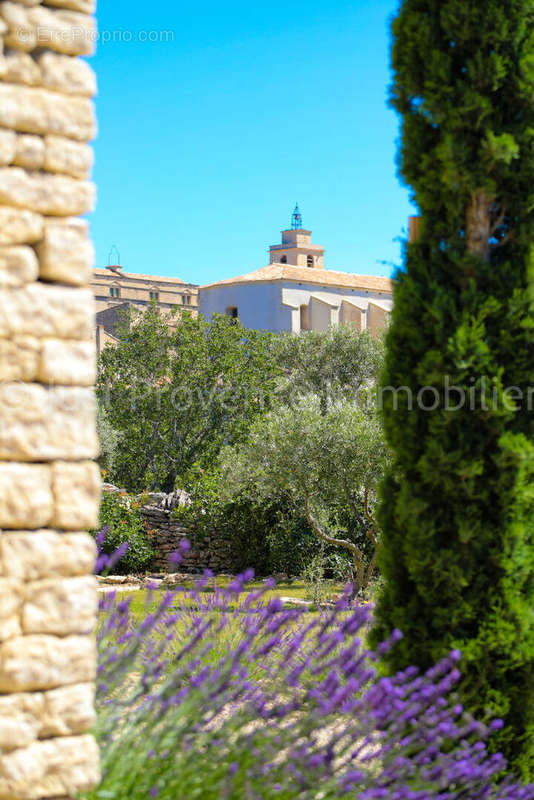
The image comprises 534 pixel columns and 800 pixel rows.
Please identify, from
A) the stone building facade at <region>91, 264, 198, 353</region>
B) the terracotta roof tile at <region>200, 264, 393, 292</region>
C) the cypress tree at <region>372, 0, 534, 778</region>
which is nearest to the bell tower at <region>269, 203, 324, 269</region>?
the stone building facade at <region>91, 264, 198, 353</region>

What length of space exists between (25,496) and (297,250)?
6039cm

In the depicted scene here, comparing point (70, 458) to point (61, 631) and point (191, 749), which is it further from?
point (191, 749)

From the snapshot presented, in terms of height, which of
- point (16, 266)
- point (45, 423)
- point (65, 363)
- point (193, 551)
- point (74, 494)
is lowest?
point (193, 551)

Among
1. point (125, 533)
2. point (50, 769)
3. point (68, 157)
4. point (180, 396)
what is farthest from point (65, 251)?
point (180, 396)

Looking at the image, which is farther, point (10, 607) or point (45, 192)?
point (45, 192)

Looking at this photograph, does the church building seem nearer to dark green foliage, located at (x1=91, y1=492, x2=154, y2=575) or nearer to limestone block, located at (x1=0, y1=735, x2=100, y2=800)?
dark green foliage, located at (x1=91, y1=492, x2=154, y2=575)

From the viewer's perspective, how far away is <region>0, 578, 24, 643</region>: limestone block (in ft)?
9.07

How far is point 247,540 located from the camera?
1688 cm

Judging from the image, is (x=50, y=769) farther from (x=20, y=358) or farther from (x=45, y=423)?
(x=20, y=358)

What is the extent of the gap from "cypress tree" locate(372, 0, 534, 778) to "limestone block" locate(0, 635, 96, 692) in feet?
6.76

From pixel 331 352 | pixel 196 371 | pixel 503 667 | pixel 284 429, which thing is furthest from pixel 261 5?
pixel 331 352

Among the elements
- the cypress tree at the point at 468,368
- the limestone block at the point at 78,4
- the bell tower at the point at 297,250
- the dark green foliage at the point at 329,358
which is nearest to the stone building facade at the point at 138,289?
the bell tower at the point at 297,250

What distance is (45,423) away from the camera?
9.46 ft

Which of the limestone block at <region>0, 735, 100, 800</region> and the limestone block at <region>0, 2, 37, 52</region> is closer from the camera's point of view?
the limestone block at <region>0, 735, 100, 800</region>
